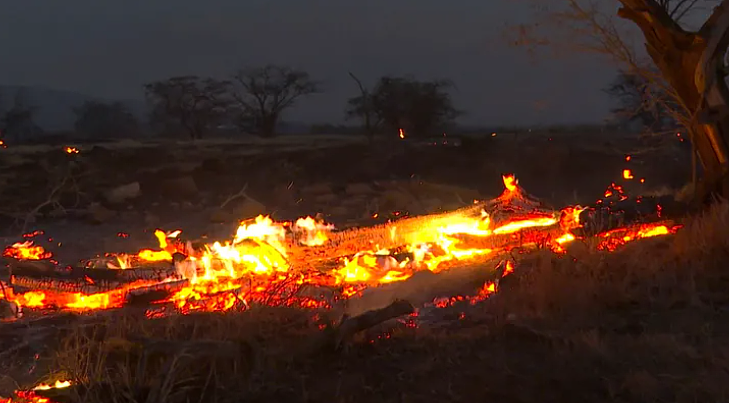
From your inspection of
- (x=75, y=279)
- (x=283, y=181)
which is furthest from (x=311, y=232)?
(x=283, y=181)

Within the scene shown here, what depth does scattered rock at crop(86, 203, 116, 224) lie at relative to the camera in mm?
12516

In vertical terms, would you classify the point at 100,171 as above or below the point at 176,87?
below

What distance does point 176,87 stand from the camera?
158ft

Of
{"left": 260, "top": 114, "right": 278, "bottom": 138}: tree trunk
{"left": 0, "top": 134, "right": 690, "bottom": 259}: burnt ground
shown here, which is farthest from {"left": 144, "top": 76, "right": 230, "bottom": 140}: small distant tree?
{"left": 0, "top": 134, "right": 690, "bottom": 259}: burnt ground

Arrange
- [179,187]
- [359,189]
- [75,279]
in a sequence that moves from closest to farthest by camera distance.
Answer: [75,279], [179,187], [359,189]

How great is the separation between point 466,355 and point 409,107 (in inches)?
1365

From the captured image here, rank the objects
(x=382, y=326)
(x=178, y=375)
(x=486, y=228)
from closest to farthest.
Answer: (x=178, y=375)
(x=382, y=326)
(x=486, y=228)

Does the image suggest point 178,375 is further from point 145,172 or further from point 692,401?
point 145,172

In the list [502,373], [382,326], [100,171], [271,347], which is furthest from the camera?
[100,171]

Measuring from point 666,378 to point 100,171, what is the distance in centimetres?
1724

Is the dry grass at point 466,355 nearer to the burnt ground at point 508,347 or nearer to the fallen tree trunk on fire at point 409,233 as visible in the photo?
the burnt ground at point 508,347

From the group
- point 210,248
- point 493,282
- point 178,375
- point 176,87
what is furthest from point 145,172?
point 176,87

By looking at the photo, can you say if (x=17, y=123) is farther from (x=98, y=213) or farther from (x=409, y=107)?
(x=98, y=213)

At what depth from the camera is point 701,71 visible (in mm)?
6770
